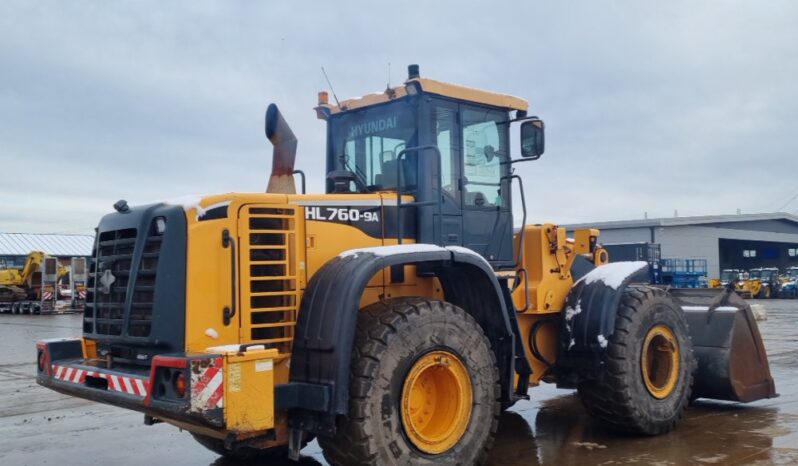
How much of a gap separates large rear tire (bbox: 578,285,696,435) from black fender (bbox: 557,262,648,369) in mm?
145

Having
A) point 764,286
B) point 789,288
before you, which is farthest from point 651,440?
point 764,286

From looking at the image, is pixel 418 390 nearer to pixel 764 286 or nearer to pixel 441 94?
pixel 441 94

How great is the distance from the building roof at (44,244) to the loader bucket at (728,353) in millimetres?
52362

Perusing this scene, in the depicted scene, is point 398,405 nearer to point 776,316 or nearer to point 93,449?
point 93,449

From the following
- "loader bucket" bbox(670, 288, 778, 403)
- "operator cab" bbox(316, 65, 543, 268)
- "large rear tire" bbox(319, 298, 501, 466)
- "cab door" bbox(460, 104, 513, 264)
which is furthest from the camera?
"loader bucket" bbox(670, 288, 778, 403)

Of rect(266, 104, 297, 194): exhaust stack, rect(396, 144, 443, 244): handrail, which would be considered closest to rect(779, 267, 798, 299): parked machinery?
rect(396, 144, 443, 244): handrail

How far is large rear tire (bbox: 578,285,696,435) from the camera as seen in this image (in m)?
6.65

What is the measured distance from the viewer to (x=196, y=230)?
4.95 meters

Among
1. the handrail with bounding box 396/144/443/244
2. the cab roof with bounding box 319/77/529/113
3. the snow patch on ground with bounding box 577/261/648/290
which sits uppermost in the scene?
the cab roof with bounding box 319/77/529/113

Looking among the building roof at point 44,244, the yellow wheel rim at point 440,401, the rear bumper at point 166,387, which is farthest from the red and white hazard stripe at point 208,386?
the building roof at point 44,244

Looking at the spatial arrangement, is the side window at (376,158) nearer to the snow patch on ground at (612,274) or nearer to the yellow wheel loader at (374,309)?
the yellow wheel loader at (374,309)

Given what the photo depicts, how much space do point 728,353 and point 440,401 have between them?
3913 mm

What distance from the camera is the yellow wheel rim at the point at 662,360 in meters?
7.13

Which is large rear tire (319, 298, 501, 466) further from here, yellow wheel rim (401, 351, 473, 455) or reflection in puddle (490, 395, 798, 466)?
reflection in puddle (490, 395, 798, 466)
